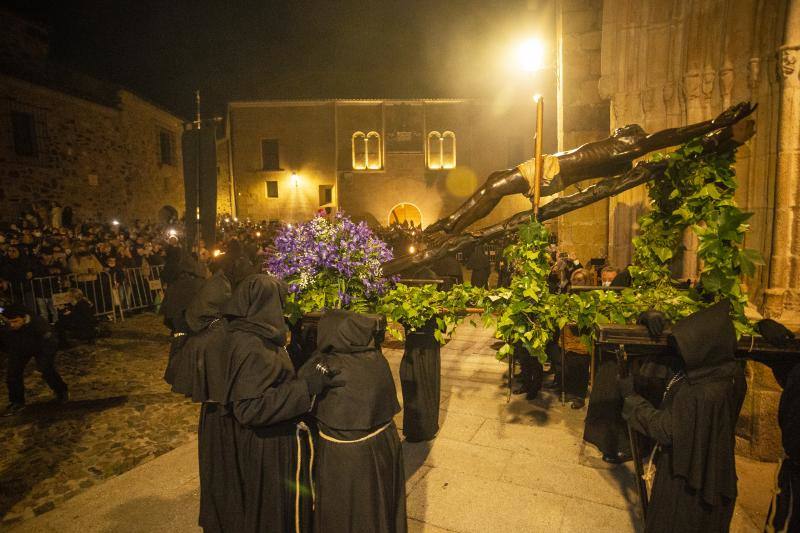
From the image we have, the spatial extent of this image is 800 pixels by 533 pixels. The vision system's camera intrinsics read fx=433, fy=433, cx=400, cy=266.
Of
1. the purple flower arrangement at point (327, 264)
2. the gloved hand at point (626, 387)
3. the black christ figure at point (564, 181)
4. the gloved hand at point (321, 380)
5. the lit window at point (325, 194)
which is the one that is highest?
the lit window at point (325, 194)

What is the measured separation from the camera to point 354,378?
9.55 ft

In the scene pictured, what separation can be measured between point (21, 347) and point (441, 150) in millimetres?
28177

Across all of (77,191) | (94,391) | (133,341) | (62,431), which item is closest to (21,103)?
(77,191)

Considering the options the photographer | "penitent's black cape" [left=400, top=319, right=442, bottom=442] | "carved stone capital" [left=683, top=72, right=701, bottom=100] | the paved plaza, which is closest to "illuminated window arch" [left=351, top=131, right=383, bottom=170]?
"carved stone capital" [left=683, top=72, right=701, bottom=100]

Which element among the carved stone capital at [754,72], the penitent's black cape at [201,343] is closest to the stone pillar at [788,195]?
the carved stone capital at [754,72]

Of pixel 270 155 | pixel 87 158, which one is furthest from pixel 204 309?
pixel 270 155

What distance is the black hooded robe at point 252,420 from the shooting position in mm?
2938

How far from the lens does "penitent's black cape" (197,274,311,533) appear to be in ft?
9.62

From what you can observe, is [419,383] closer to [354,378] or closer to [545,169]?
[354,378]

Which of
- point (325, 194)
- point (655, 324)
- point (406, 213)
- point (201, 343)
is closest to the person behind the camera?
point (655, 324)

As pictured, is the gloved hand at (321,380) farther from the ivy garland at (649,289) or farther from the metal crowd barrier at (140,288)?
the metal crowd barrier at (140,288)

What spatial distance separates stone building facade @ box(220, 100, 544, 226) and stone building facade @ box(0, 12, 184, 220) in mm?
8110

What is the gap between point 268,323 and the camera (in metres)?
3.13

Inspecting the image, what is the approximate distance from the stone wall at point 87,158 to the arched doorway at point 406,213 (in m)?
14.3
